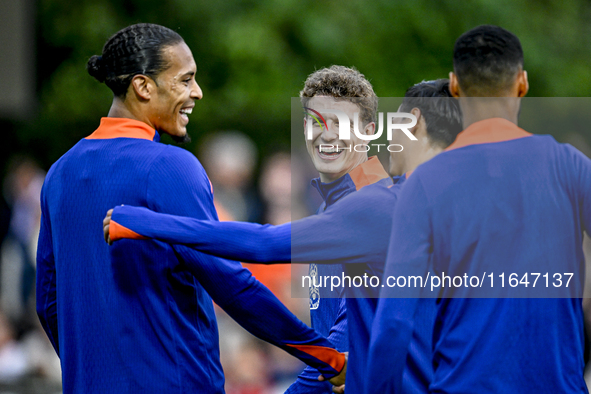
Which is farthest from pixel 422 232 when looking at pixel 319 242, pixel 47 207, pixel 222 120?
pixel 222 120

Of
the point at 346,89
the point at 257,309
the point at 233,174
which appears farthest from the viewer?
the point at 233,174

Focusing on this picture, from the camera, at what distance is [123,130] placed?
2.45 m

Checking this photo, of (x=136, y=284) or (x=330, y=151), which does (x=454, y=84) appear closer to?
(x=330, y=151)

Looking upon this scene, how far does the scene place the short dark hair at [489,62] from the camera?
6.53 ft

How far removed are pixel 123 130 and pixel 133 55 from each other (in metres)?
0.29

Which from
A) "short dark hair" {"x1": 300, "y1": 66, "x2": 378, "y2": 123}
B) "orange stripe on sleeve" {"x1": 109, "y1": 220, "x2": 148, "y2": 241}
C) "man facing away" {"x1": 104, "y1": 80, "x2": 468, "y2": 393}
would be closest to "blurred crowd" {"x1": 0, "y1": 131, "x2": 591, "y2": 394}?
"short dark hair" {"x1": 300, "y1": 66, "x2": 378, "y2": 123}

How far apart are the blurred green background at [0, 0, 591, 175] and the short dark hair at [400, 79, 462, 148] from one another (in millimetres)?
6723

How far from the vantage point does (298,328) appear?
96.5 inches

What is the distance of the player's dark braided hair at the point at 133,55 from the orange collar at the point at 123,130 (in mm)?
123

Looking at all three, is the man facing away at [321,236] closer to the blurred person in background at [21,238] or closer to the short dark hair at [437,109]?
the short dark hair at [437,109]

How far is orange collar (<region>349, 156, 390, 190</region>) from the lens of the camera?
2.51 m

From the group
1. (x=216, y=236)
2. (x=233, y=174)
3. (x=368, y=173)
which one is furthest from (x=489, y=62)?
(x=233, y=174)

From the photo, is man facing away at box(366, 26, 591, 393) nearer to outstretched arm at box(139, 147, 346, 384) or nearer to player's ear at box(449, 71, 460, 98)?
player's ear at box(449, 71, 460, 98)

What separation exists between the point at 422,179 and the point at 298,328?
81 centimetres
